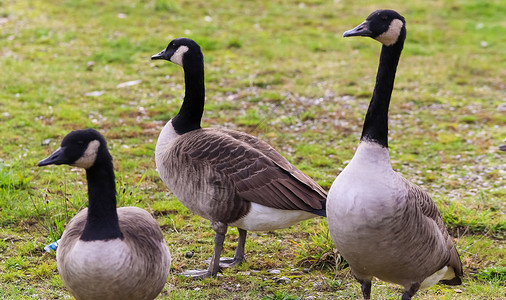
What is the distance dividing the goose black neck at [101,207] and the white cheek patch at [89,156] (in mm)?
74

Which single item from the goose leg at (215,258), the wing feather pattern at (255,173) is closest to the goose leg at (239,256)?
the goose leg at (215,258)

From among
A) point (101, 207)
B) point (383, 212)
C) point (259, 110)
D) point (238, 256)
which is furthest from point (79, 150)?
point (259, 110)

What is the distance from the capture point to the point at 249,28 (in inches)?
590

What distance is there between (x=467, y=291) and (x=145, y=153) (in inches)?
193

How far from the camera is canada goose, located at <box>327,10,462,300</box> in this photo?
473 centimetres

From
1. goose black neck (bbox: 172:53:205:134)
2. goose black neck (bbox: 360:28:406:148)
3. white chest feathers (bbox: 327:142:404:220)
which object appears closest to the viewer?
white chest feathers (bbox: 327:142:404:220)

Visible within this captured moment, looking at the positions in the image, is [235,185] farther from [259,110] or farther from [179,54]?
[259,110]

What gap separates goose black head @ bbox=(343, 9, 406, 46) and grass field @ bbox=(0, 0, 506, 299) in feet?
7.61

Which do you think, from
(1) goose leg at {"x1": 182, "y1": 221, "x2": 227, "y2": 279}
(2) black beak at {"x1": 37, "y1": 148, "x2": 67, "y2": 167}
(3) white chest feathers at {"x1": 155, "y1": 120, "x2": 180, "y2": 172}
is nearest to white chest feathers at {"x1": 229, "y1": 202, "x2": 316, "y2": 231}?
(1) goose leg at {"x1": 182, "y1": 221, "x2": 227, "y2": 279}

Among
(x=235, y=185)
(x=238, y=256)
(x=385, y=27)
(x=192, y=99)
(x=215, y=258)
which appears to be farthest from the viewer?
(x=192, y=99)

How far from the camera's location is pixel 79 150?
15.4ft

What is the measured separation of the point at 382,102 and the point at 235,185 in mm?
1718

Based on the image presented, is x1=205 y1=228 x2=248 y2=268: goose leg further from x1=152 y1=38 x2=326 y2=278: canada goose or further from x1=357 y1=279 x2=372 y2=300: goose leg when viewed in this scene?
x1=357 y1=279 x2=372 y2=300: goose leg

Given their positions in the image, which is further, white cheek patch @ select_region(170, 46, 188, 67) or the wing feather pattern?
white cheek patch @ select_region(170, 46, 188, 67)
